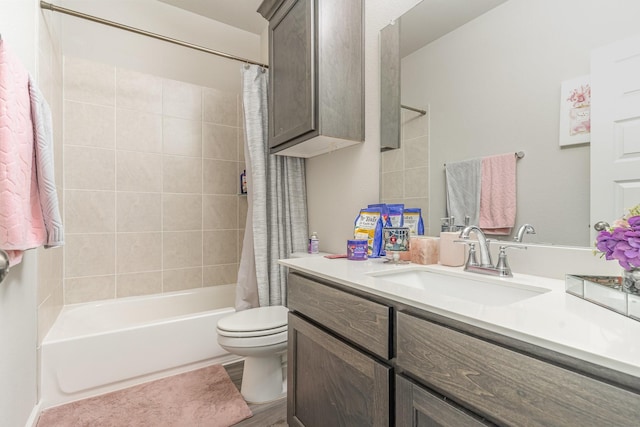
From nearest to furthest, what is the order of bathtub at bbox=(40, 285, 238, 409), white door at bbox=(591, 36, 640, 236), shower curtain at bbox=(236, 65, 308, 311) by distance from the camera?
white door at bbox=(591, 36, 640, 236) → bathtub at bbox=(40, 285, 238, 409) → shower curtain at bbox=(236, 65, 308, 311)

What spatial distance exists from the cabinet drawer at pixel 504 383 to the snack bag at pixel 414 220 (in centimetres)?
67

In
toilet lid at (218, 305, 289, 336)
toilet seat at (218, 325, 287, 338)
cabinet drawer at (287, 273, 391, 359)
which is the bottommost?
toilet seat at (218, 325, 287, 338)

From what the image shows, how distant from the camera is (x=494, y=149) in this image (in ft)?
3.66

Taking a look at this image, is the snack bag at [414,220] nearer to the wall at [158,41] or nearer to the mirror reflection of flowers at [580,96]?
the mirror reflection of flowers at [580,96]

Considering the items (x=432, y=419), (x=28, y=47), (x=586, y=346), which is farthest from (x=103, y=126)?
(x=586, y=346)

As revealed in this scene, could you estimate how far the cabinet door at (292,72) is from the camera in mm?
1494

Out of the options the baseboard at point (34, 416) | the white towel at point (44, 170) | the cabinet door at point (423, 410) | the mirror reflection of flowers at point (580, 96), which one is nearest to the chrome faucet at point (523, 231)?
the mirror reflection of flowers at point (580, 96)

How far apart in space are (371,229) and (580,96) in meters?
0.89

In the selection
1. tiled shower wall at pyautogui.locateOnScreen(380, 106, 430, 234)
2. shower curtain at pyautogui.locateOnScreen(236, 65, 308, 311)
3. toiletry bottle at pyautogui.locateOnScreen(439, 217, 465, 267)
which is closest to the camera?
toiletry bottle at pyautogui.locateOnScreen(439, 217, 465, 267)

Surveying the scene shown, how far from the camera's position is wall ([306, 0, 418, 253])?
1604 millimetres

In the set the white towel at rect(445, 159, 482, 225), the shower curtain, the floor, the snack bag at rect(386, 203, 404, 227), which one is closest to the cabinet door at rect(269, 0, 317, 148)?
the shower curtain

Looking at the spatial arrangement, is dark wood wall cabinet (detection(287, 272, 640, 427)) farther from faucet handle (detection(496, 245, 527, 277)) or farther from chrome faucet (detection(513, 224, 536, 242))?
chrome faucet (detection(513, 224, 536, 242))

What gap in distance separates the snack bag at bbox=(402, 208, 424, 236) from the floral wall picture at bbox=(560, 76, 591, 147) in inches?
23.0

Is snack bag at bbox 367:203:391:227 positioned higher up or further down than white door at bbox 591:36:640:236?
further down
